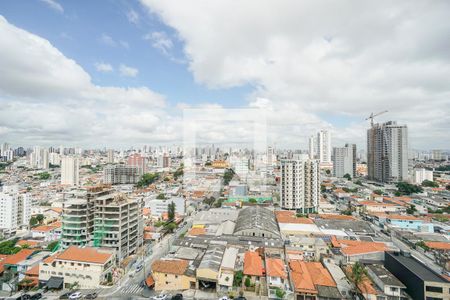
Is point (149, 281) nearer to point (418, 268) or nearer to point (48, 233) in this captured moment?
point (48, 233)

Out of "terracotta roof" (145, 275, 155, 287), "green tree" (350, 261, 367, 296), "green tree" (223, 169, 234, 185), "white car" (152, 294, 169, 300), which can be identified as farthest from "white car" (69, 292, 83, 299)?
"green tree" (223, 169, 234, 185)

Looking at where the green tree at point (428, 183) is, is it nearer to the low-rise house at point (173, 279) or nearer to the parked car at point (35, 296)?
the low-rise house at point (173, 279)

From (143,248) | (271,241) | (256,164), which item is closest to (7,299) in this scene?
(143,248)

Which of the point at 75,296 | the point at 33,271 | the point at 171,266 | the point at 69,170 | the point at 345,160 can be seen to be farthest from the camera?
the point at 345,160

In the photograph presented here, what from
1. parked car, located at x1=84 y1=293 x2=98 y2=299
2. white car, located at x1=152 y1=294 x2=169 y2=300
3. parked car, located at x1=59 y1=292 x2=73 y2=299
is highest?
white car, located at x1=152 y1=294 x2=169 y2=300

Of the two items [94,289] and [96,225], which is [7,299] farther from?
[96,225]

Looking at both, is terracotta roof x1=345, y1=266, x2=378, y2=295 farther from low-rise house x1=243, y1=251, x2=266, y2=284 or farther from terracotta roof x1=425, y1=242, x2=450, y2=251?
terracotta roof x1=425, y1=242, x2=450, y2=251

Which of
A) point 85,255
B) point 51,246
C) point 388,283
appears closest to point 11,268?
point 51,246
